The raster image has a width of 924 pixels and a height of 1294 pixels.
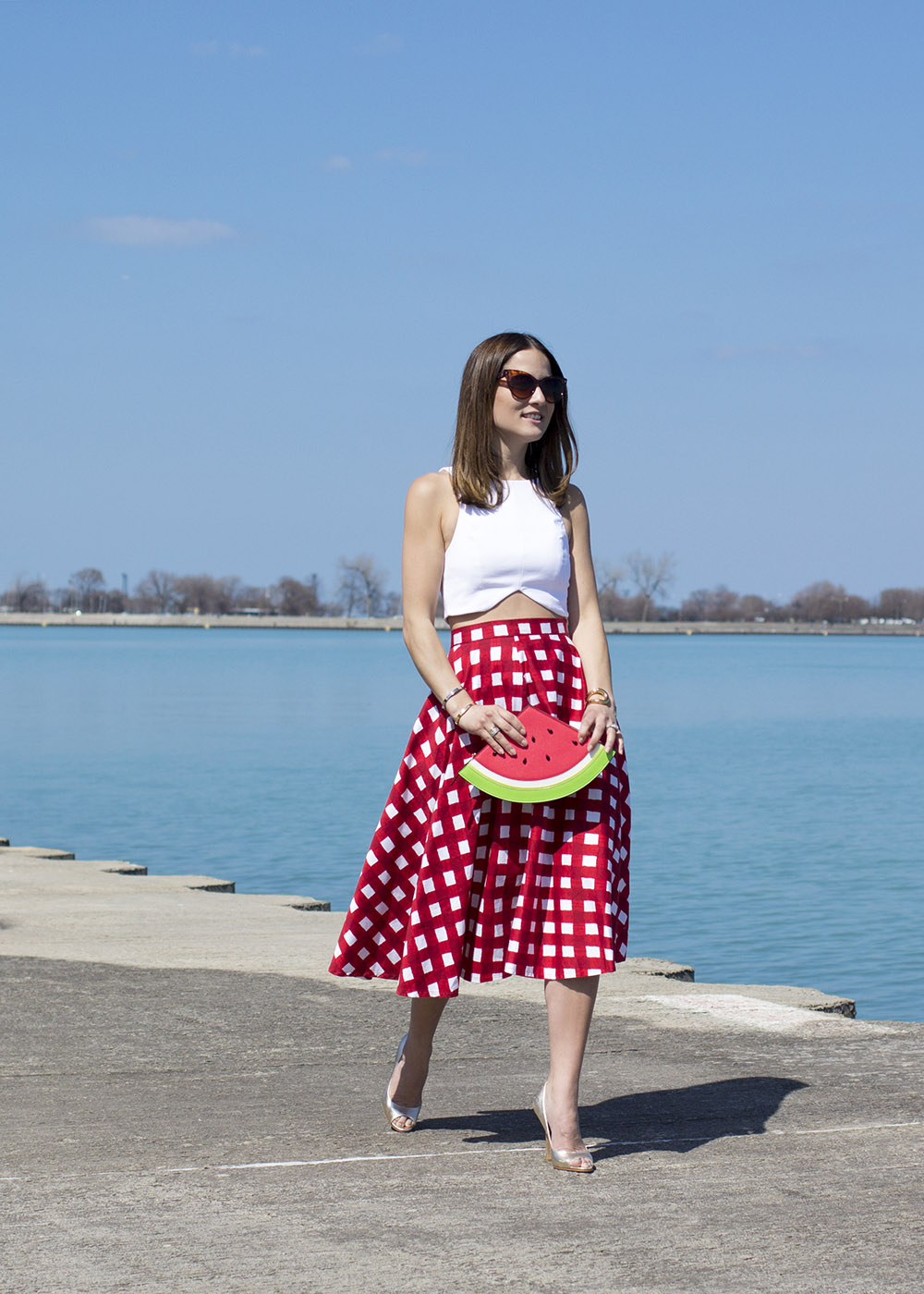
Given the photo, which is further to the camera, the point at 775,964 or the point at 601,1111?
the point at 775,964

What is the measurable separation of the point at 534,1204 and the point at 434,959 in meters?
0.70

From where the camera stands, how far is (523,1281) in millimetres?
3082

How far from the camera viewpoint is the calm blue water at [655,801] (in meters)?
16.3

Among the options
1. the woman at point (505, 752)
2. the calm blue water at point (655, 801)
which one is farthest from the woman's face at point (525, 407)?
the calm blue water at point (655, 801)

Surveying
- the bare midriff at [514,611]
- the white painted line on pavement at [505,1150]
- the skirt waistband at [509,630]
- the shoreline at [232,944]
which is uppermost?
the bare midriff at [514,611]

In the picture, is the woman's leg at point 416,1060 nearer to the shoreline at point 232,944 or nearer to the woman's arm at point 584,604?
the woman's arm at point 584,604

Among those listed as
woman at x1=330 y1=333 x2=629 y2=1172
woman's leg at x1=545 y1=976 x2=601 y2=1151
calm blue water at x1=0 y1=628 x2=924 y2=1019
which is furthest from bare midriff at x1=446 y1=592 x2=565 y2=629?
calm blue water at x1=0 y1=628 x2=924 y2=1019

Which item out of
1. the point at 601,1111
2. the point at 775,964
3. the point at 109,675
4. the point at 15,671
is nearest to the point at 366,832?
the point at 775,964

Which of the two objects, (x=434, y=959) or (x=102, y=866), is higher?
(x=434, y=959)

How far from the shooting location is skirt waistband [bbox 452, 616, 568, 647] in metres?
4.20

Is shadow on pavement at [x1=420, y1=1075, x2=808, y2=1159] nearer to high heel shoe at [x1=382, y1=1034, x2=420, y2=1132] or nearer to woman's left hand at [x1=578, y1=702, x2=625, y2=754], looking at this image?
high heel shoe at [x1=382, y1=1034, x2=420, y2=1132]

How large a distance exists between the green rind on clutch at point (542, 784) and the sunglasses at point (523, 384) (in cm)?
96

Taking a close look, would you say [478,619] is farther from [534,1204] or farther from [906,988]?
[906,988]

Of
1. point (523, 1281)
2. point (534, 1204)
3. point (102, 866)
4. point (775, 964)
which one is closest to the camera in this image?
point (523, 1281)
